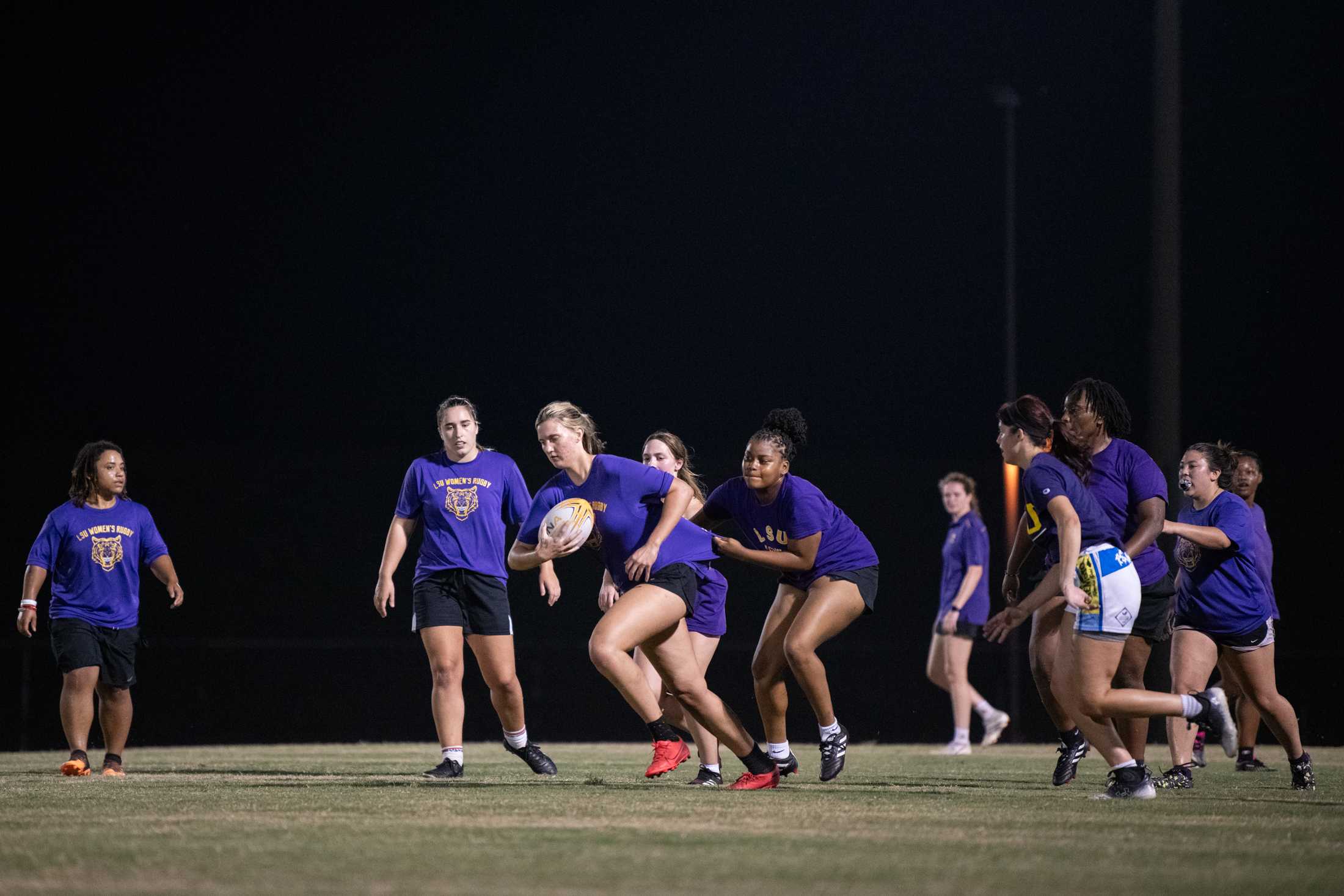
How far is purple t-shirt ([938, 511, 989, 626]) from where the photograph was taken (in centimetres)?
1303

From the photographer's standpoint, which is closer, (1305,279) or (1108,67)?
(1305,279)

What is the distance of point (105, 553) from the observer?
960cm

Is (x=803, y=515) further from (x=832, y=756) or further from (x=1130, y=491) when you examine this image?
(x=1130, y=491)

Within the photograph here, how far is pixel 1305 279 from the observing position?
16.3 metres

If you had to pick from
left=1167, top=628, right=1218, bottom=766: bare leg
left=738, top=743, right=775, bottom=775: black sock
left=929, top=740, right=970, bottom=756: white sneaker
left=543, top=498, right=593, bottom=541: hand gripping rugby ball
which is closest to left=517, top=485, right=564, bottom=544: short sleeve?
left=543, top=498, right=593, bottom=541: hand gripping rugby ball

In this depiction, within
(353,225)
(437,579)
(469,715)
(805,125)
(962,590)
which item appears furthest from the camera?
(805,125)

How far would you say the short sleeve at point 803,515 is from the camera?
25.5 feet

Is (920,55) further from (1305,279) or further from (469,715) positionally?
(469,715)

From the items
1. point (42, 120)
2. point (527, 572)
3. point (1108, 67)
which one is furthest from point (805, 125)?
point (42, 120)

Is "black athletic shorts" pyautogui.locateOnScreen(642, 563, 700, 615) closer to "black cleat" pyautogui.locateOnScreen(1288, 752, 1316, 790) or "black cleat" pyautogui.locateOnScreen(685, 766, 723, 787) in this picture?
"black cleat" pyautogui.locateOnScreen(685, 766, 723, 787)

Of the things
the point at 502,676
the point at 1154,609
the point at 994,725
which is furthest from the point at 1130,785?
the point at 994,725

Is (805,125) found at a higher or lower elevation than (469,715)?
higher

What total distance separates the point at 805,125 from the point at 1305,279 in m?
6.03

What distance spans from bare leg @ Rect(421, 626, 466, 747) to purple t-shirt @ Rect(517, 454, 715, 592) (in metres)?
1.48
